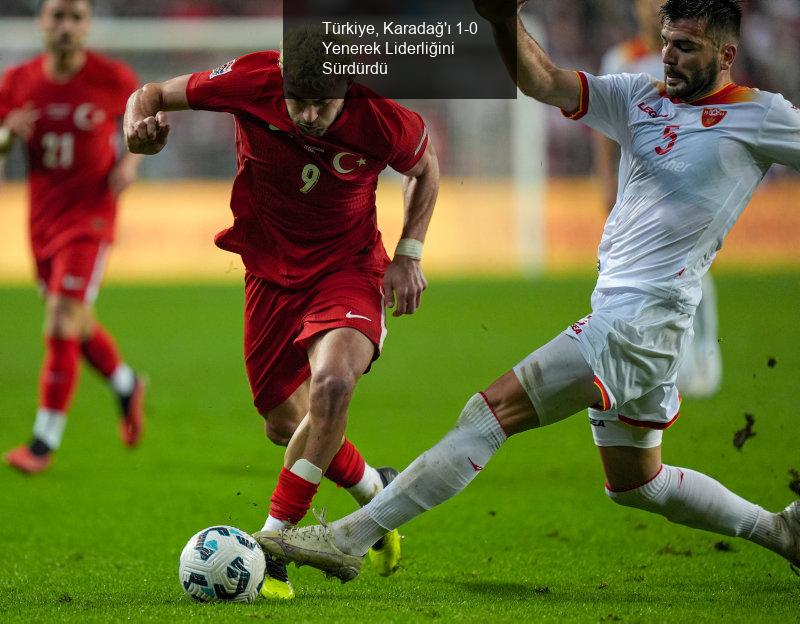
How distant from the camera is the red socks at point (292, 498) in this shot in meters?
4.67

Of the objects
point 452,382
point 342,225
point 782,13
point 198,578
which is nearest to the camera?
point 198,578

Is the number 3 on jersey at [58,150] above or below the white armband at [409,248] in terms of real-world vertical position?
above

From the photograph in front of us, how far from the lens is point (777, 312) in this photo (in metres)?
14.2

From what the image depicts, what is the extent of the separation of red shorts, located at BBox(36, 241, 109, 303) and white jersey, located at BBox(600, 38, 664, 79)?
3.97 m

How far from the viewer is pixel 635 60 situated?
9438 mm

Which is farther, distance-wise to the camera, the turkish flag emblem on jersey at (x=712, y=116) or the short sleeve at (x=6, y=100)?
the short sleeve at (x=6, y=100)

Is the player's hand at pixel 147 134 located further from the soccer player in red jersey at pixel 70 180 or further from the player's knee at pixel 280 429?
the soccer player in red jersey at pixel 70 180

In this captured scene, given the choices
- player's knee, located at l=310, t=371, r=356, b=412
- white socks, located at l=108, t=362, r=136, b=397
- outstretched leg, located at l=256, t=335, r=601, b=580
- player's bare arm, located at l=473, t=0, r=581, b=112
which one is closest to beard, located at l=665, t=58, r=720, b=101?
player's bare arm, located at l=473, t=0, r=581, b=112

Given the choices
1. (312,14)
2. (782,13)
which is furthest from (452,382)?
(782,13)

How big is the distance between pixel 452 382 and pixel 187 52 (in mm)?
9721

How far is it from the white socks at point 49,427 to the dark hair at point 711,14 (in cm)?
493

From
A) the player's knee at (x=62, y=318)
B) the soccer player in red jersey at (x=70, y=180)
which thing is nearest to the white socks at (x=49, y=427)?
the soccer player in red jersey at (x=70, y=180)

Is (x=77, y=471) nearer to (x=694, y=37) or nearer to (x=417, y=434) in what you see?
(x=417, y=434)

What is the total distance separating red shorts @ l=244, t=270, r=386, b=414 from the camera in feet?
16.5
